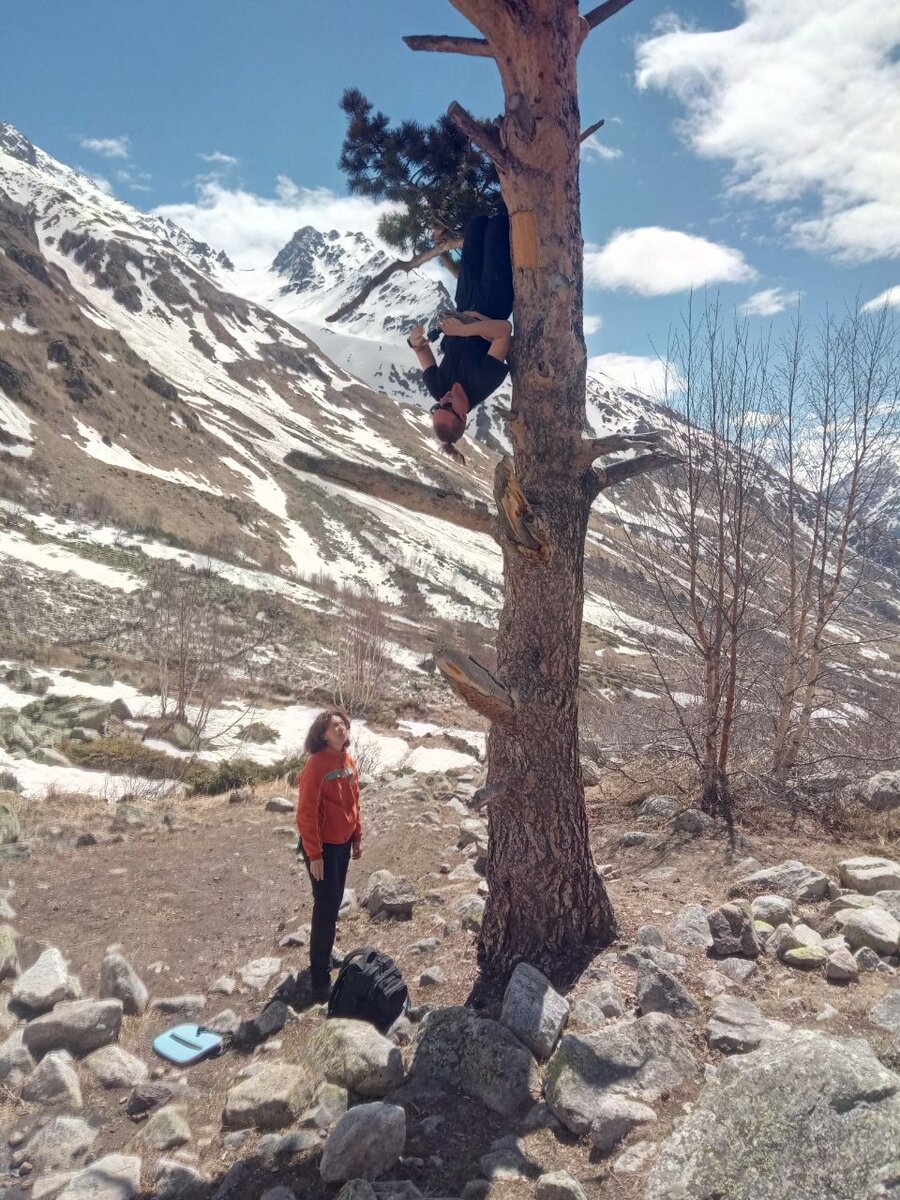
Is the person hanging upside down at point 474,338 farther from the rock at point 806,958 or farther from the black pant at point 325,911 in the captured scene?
the rock at point 806,958

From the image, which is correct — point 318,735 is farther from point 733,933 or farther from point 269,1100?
point 733,933

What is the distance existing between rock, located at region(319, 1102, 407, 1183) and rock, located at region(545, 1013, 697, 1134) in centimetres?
67

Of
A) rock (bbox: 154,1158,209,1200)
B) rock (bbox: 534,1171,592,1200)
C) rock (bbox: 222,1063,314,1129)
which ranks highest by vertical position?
rock (bbox: 534,1171,592,1200)

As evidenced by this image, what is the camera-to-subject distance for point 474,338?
4.30 meters

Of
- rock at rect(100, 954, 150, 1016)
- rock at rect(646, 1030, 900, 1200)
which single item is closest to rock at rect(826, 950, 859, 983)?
rock at rect(646, 1030, 900, 1200)

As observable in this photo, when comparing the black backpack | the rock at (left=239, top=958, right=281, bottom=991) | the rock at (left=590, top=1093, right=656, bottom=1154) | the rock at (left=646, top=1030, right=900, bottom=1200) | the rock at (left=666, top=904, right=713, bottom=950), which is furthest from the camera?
the rock at (left=239, top=958, right=281, bottom=991)

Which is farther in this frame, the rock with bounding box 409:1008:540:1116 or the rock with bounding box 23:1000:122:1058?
the rock with bounding box 23:1000:122:1058

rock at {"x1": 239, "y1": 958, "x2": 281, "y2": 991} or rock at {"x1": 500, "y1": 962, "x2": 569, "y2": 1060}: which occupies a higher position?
rock at {"x1": 500, "y1": 962, "x2": 569, "y2": 1060}

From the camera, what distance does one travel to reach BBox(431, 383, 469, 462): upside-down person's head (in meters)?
4.18

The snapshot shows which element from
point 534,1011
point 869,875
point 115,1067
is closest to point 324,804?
point 115,1067

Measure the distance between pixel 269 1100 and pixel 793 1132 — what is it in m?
2.29

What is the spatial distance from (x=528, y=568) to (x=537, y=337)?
49.1 inches

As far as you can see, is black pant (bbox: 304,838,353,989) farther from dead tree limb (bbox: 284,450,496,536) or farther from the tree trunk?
dead tree limb (bbox: 284,450,496,536)

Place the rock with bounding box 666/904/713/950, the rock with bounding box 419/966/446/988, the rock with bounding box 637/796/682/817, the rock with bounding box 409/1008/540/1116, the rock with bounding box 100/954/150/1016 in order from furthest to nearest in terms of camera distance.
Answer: the rock with bounding box 637/796/682/817 → the rock with bounding box 100/954/150/1016 → the rock with bounding box 419/966/446/988 → the rock with bounding box 666/904/713/950 → the rock with bounding box 409/1008/540/1116
